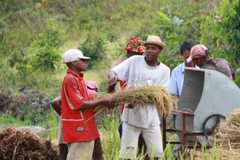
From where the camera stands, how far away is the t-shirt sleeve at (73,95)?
7.43 metres

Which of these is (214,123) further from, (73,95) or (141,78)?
(73,95)

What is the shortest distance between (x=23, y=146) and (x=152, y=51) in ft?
5.81

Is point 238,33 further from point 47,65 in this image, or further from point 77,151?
point 47,65

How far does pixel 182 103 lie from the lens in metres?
8.73

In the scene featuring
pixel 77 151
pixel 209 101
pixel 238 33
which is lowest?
pixel 77 151

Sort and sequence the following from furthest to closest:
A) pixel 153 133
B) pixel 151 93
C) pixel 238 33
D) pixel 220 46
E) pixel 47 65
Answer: pixel 47 65
pixel 220 46
pixel 238 33
pixel 153 133
pixel 151 93

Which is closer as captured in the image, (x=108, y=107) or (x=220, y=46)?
(x=108, y=107)

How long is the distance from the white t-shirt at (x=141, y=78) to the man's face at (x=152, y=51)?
0.07 metres

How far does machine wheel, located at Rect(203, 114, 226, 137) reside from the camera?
8008mm

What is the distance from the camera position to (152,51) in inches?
318

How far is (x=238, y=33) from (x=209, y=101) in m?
3.46

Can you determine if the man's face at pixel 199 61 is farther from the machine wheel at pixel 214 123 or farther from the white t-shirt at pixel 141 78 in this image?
the machine wheel at pixel 214 123

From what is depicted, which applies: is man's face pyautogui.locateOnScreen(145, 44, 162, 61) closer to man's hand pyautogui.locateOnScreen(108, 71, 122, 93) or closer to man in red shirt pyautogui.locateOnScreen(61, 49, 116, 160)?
man's hand pyautogui.locateOnScreen(108, 71, 122, 93)

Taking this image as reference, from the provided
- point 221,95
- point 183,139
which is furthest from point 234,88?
point 183,139
